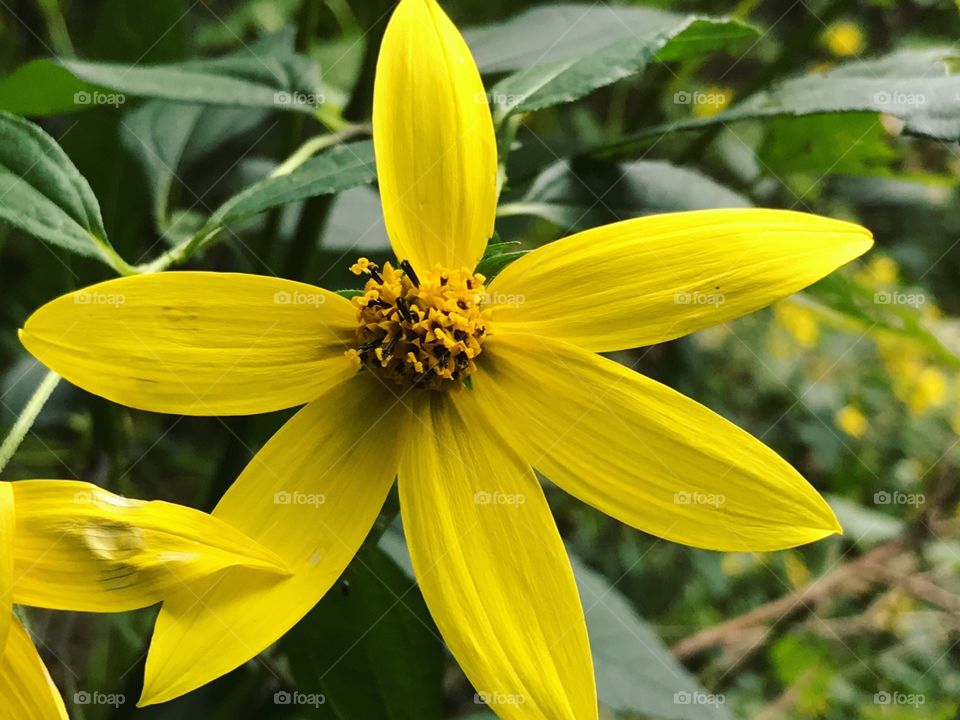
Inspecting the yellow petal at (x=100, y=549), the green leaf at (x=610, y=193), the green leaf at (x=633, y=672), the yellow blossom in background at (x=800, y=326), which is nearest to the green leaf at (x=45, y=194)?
the yellow petal at (x=100, y=549)

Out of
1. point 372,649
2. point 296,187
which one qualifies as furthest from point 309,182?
point 372,649

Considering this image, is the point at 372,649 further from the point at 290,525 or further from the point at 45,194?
the point at 45,194

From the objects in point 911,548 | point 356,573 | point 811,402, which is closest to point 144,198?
point 356,573

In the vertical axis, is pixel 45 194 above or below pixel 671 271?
above

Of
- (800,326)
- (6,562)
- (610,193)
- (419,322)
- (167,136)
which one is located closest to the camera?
(6,562)

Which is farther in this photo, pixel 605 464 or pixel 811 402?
pixel 811 402

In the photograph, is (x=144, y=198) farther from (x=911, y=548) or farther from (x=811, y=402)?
(x=811, y=402)
